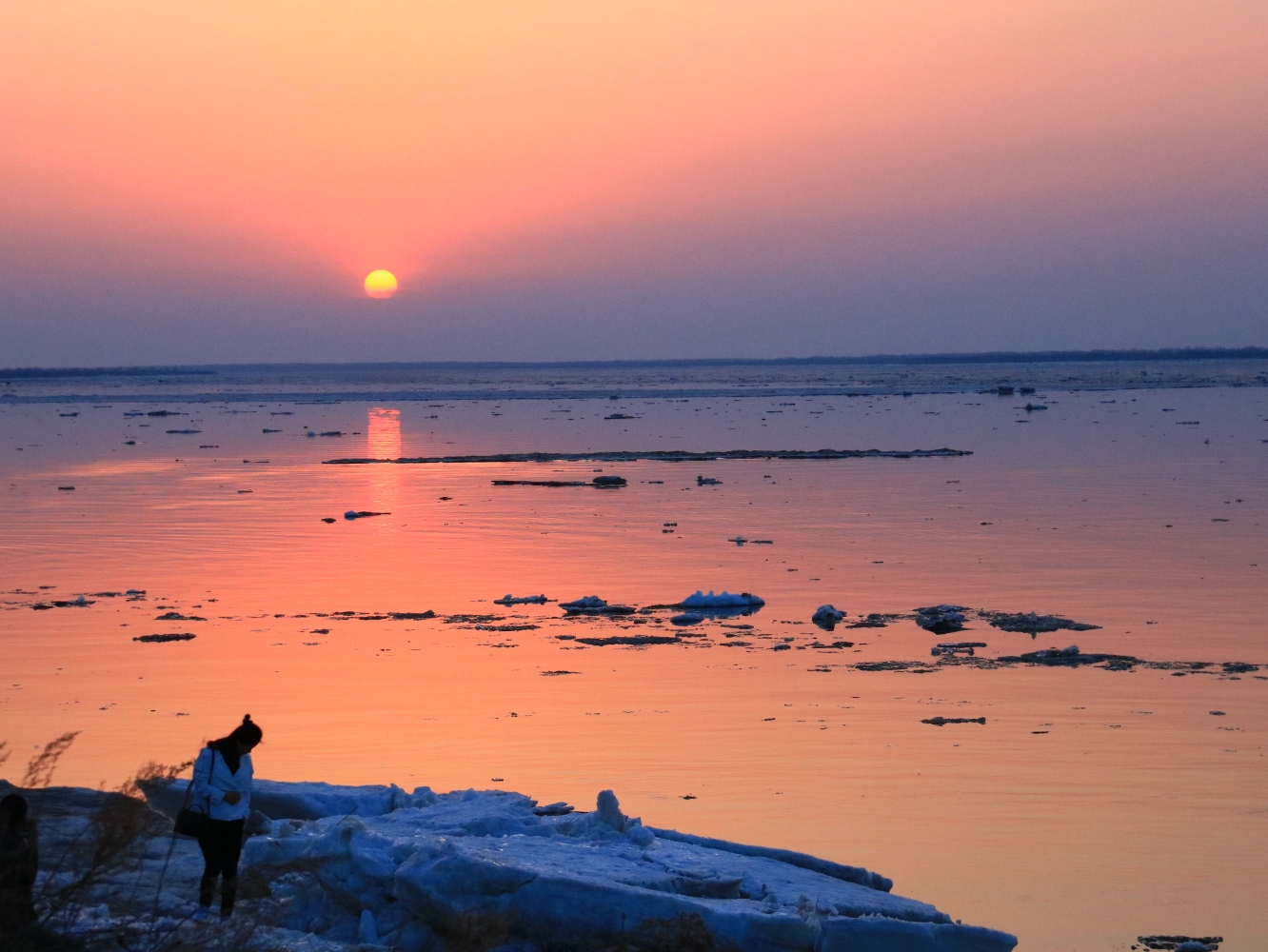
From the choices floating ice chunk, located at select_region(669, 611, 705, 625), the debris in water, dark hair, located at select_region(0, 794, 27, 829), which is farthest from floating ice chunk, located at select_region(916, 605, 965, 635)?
dark hair, located at select_region(0, 794, 27, 829)

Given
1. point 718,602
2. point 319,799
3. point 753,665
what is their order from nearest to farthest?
point 319,799
point 753,665
point 718,602

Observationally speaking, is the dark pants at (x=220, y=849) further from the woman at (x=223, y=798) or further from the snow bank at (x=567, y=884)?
the snow bank at (x=567, y=884)

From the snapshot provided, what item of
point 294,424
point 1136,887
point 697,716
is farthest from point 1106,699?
point 294,424

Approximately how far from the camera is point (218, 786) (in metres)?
7.80

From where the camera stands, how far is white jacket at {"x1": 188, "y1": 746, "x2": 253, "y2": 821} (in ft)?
25.4

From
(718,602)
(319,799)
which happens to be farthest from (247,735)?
(718,602)

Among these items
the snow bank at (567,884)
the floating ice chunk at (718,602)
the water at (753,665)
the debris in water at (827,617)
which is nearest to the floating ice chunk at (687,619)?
the water at (753,665)

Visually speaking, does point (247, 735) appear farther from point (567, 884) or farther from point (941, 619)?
point (941, 619)

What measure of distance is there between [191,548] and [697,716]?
511 inches

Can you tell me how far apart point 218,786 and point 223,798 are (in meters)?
0.08

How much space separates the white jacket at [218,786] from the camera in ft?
25.4

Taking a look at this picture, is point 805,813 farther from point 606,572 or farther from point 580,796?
point 606,572

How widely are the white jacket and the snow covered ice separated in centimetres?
34

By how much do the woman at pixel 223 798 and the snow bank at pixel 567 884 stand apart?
0.20 metres
